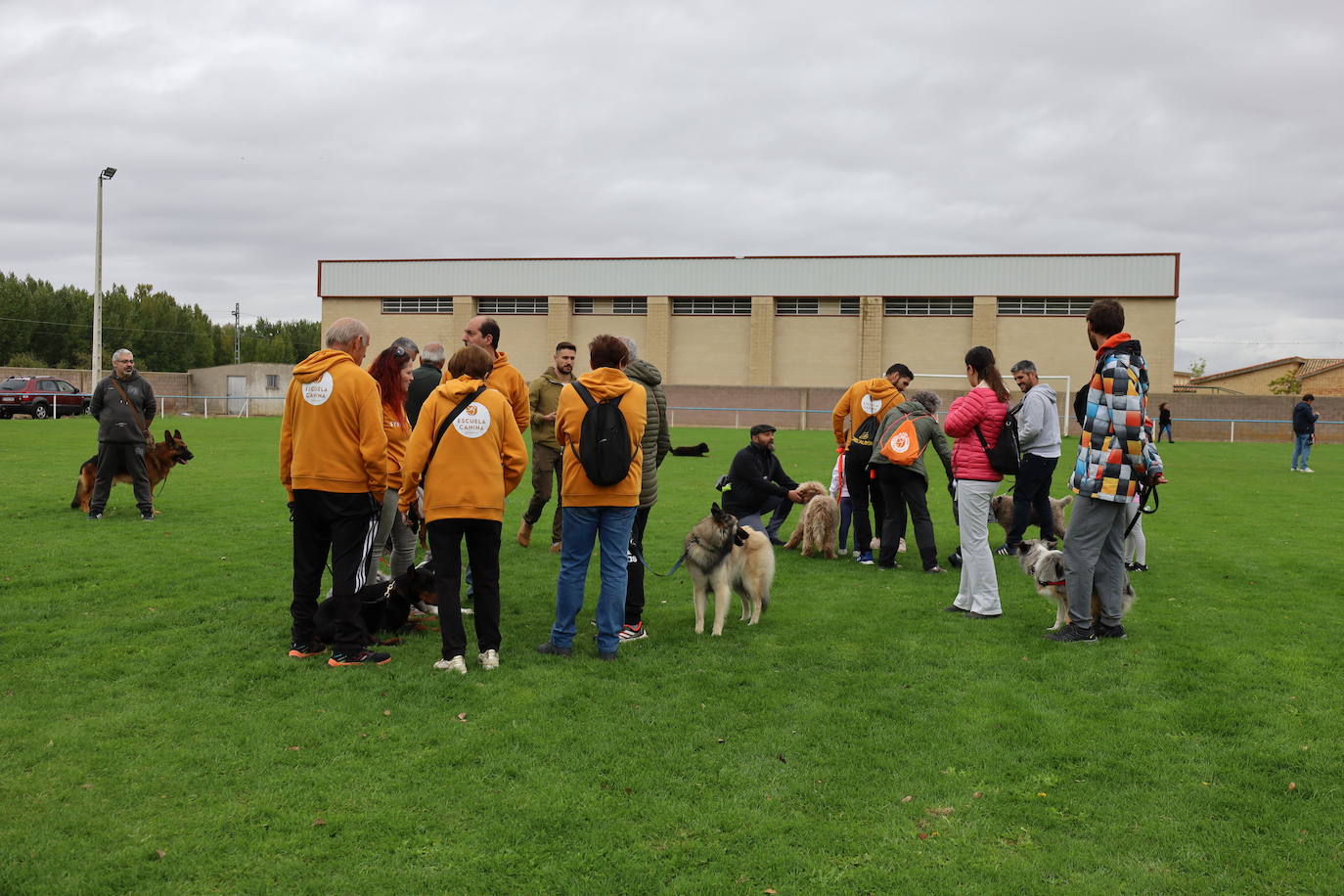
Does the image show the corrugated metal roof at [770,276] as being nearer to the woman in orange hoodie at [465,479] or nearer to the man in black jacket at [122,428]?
the man in black jacket at [122,428]

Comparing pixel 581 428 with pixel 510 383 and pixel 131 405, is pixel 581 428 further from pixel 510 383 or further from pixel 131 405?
pixel 131 405

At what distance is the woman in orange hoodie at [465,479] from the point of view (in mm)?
5031

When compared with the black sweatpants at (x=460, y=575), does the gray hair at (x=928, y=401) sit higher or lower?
higher

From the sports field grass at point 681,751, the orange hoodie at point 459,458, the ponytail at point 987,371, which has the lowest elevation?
the sports field grass at point 681,751

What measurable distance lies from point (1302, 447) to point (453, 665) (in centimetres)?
2165

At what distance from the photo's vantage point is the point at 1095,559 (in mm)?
5797

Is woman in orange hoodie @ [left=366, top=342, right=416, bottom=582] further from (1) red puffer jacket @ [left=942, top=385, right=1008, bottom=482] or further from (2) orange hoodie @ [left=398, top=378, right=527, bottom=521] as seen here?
(1) red puffer jacket @ [left=942, top=385, right=1008, bottom=482]

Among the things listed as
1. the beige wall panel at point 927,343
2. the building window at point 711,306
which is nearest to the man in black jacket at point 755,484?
the beige wall panel at point 927,343

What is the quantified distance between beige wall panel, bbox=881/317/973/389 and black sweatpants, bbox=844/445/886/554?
3386 cm

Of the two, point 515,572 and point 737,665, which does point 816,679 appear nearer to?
point 737,665

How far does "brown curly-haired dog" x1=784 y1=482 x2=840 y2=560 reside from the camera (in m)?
8.98

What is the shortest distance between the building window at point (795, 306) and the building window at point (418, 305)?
16.9 meters

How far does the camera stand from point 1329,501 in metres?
14.3

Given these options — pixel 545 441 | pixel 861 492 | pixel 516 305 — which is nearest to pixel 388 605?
pixel 545 441
